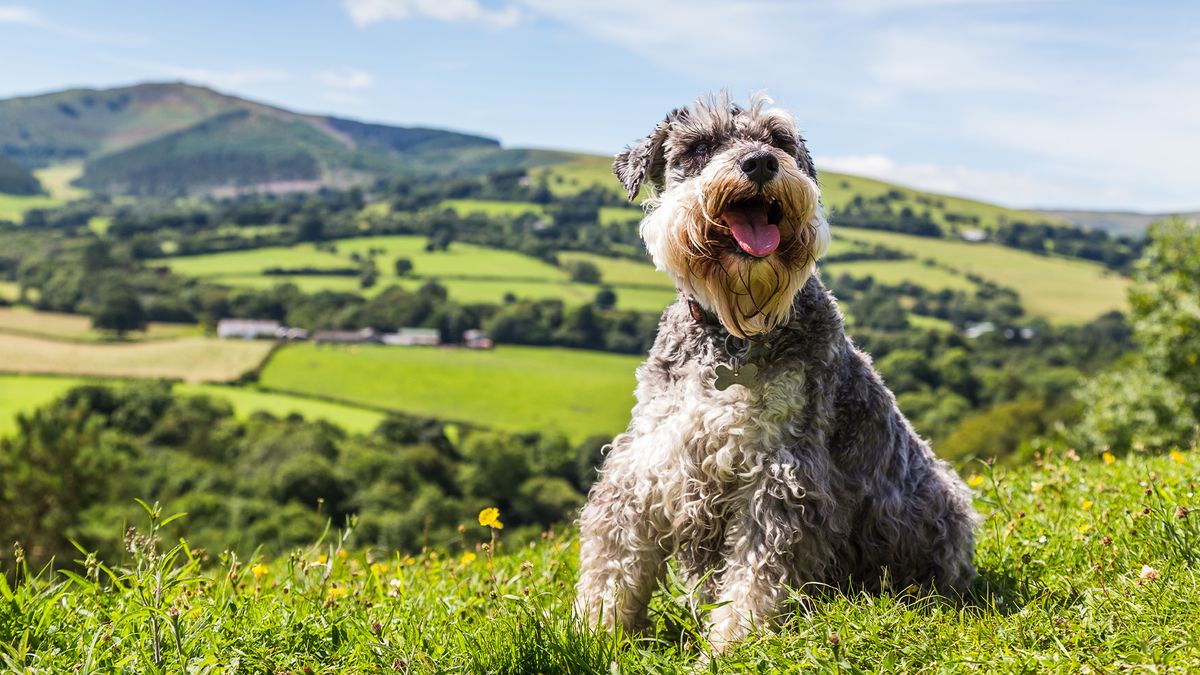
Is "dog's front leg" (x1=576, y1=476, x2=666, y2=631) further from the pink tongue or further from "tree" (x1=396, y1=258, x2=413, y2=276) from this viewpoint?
"tree" (x1=396, y1=258, x2=413, y2=276)

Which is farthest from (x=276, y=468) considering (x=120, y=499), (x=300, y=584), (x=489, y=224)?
(x=489, y=224)

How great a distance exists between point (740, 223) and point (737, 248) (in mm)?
133

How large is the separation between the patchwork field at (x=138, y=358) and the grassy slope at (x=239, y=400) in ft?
7.59

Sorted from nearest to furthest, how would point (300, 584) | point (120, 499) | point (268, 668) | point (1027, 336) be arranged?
1. point (268, 668)
2. point (300, 584)
3. point (120, 499)
4. point (1027, 336)

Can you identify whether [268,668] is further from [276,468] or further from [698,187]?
[276,468]

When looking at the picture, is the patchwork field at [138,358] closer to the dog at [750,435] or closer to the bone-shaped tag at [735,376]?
the dog at [750,435]

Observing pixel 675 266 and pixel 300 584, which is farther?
pixel 300 584

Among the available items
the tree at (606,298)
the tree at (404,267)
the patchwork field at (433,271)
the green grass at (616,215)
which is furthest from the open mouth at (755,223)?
the green grass at (616,215)

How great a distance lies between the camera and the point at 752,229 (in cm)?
483

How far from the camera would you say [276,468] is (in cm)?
7356

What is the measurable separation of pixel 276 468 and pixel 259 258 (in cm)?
8542

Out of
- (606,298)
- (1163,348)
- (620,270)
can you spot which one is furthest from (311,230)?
(1163,348)

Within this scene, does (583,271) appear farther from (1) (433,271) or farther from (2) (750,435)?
(2) (750,435)

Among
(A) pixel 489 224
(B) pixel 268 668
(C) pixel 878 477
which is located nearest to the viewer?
(B) pixel 268 668
